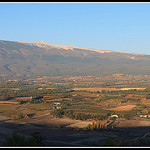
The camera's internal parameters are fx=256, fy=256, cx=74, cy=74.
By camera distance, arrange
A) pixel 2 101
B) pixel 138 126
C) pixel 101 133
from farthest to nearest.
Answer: pixel 2 101 → pixel 138 126 → pixel 101 133

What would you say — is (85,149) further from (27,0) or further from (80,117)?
(80,117)

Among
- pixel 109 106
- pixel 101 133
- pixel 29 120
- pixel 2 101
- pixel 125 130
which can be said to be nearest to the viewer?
pixel 101 133

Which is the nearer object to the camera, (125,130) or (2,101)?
(125,130)

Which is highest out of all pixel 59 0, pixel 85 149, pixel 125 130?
pixel 59 0

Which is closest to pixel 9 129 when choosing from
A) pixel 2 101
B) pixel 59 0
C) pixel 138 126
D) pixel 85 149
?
pixel 138 126

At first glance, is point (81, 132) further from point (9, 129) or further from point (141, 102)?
point (141, 102)

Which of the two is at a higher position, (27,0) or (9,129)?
(27,0)
